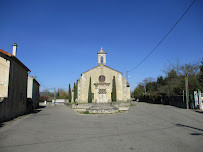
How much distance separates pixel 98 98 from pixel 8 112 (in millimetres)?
22441

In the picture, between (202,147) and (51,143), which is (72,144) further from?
(202,147)

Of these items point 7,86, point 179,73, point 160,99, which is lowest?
point 160,99

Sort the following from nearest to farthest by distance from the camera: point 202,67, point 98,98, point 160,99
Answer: point 202,67 → point 98,98 → point 160,99

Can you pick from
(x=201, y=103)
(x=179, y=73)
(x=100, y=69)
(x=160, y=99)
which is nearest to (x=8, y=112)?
(x=201, y=103)

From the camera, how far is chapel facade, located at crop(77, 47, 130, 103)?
35406 millimetres

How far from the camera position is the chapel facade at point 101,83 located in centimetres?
3541

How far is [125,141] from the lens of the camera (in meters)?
6.71

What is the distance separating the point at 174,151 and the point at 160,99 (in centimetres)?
3921

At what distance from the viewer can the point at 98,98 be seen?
3531 cm

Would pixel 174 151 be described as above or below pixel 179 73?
below

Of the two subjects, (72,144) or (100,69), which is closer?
(72,144)

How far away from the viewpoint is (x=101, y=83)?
116ft

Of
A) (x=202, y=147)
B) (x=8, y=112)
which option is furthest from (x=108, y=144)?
(x=8, y=112)

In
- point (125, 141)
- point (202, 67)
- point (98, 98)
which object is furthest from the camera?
point (98, 98)
